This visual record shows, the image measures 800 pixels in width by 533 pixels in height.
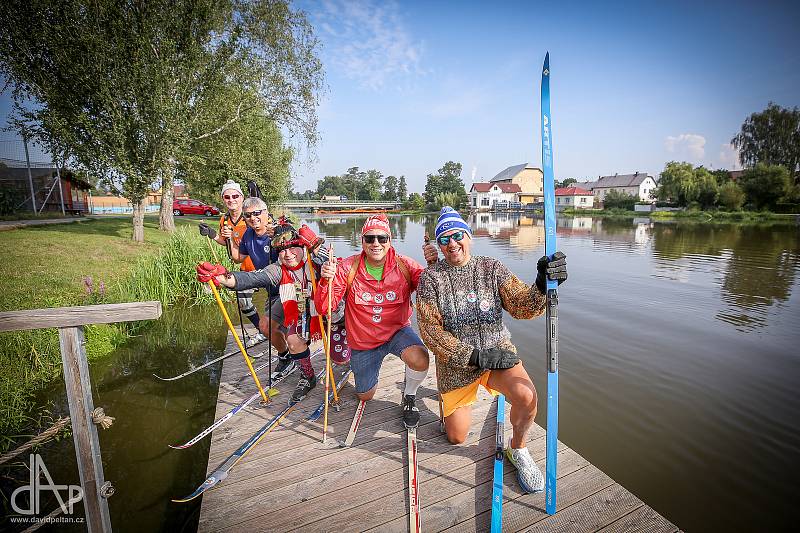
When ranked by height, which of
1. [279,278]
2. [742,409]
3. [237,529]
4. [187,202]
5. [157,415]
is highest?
[187,202]

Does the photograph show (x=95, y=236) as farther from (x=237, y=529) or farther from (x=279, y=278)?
(x=237, y=529)

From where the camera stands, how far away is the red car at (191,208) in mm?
31994

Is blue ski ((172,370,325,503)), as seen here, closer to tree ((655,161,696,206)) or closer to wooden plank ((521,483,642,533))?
wooden plank ((521,483,642,533))

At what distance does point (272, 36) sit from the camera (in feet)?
53.5

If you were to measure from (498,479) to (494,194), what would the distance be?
90.0 metres

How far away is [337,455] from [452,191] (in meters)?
100

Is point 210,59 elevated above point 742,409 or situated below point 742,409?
above

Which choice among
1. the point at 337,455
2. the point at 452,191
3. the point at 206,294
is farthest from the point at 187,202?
the point at 452,191

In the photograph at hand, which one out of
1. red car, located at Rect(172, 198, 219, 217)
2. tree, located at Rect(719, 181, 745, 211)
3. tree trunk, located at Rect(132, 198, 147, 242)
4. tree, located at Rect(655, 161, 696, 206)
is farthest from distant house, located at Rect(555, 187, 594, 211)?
tree trunk, located at Rect(132, 198, 147, 242)

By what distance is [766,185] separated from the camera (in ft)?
139

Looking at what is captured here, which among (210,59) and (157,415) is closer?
(157,415)

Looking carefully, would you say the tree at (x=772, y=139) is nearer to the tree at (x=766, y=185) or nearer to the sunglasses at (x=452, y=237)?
the tree at (x=766, y=185)

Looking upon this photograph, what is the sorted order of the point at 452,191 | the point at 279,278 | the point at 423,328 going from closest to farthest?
the point at 423,328 < the point at 279,278 < the point at 452,191

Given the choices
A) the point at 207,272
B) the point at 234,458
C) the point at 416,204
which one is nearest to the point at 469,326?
the point at 234,458
